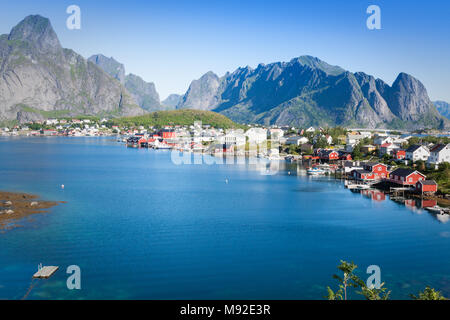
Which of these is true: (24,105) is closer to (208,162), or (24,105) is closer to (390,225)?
(208,162)

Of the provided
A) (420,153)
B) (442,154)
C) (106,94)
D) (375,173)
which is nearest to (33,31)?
(106,94)

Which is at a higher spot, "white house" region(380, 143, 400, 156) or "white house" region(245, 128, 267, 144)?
"white house" region(245, 128, 267, 144)

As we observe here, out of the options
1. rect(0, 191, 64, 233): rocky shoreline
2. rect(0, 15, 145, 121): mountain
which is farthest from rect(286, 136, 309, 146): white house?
rect(0, 15, 145, 121): mountain

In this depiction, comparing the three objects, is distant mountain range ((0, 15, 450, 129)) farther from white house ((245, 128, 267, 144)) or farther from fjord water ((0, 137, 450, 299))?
fjord water ((0, 137, 450, 299))

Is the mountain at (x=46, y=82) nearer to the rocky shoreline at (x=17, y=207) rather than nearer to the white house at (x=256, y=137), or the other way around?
the white house at (x=256, y=137)

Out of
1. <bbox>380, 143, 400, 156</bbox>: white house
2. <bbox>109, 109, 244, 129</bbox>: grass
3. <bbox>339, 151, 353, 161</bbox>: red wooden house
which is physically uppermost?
<bbox>109, 109, 244, 129</bbox>: grass

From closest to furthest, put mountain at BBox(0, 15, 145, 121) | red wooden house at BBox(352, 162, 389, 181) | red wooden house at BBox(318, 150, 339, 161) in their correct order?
red wooden house at BBox(352, 162, 389, 181)
red wooden house at BBox(318, 150, 339, 161)
mountain at BBox(0, 15, 145, 121)

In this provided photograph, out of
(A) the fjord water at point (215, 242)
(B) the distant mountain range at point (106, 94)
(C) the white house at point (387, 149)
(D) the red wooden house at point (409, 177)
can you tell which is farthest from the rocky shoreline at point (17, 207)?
(B) the distant mountain range at point (106, 94)
